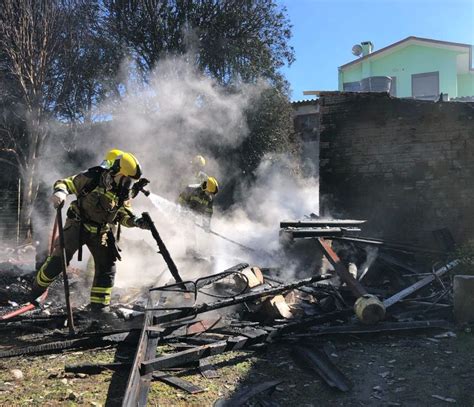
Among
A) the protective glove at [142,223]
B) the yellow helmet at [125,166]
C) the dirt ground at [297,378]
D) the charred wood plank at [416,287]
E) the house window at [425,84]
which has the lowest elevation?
the dirt ground at [297,378]

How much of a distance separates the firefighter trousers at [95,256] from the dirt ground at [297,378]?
0.76m

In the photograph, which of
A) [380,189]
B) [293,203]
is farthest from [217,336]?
[293,203]

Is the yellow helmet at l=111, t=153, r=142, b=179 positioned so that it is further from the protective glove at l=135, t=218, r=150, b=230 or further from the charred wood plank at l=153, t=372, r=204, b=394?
the charred wood plank at l=153, t=372, r=204, b=394

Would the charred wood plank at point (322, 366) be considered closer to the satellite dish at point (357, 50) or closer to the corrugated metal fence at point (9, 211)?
the corrugated metal fence at point (9, 211)

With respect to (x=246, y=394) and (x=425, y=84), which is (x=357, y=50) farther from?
(x=246, y=394)

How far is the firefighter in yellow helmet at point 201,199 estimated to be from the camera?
812 cm

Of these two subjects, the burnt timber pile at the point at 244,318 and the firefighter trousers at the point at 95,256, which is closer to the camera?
the burnt timber pile at the point at 244,318

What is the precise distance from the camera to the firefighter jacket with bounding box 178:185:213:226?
815 centimetres

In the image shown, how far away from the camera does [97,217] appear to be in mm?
4641

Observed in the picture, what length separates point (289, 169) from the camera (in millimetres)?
14719

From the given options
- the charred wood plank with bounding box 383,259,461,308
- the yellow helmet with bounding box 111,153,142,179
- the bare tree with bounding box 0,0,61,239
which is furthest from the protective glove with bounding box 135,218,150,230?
the bare tree with bounding box 0,0,61,239

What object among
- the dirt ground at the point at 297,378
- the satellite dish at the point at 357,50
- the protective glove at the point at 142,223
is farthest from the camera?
the satellite dish at the point at 357,50

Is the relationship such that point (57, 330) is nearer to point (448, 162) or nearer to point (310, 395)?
point (310, 395)

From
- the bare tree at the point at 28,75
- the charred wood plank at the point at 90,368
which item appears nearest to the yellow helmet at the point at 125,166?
the charred wood plank at the point at 90,368
